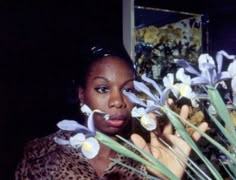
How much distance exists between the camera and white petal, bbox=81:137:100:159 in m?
0.44

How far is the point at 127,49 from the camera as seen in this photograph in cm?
147

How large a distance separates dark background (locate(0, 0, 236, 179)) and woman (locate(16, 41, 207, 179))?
0.05 meters

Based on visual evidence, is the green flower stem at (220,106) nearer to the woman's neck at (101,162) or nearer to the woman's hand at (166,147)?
the woman's hand at (166,147)

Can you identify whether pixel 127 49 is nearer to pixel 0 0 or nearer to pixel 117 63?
pixel 117 63

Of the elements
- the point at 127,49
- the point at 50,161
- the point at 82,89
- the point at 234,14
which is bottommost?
the point at 50,161

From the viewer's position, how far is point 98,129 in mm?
1180

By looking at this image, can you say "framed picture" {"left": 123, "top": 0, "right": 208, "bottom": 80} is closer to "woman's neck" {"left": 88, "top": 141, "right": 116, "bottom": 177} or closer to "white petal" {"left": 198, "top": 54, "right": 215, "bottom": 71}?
"woman's neck" {"left": 88, "top": 141, "right": 116, "bottom": 177}

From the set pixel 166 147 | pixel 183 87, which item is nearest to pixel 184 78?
pixel 183 87

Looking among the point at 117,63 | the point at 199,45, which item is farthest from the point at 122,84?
the point at 199,45

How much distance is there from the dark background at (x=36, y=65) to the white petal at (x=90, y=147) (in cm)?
83

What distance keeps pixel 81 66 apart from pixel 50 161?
0.30 meters

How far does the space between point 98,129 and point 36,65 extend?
29cm

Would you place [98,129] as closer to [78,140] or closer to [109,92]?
[109,92]

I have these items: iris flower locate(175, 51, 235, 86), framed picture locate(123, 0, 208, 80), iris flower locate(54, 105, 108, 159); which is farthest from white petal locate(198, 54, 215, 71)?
framed picture locate(123, 0, 208, 80)
